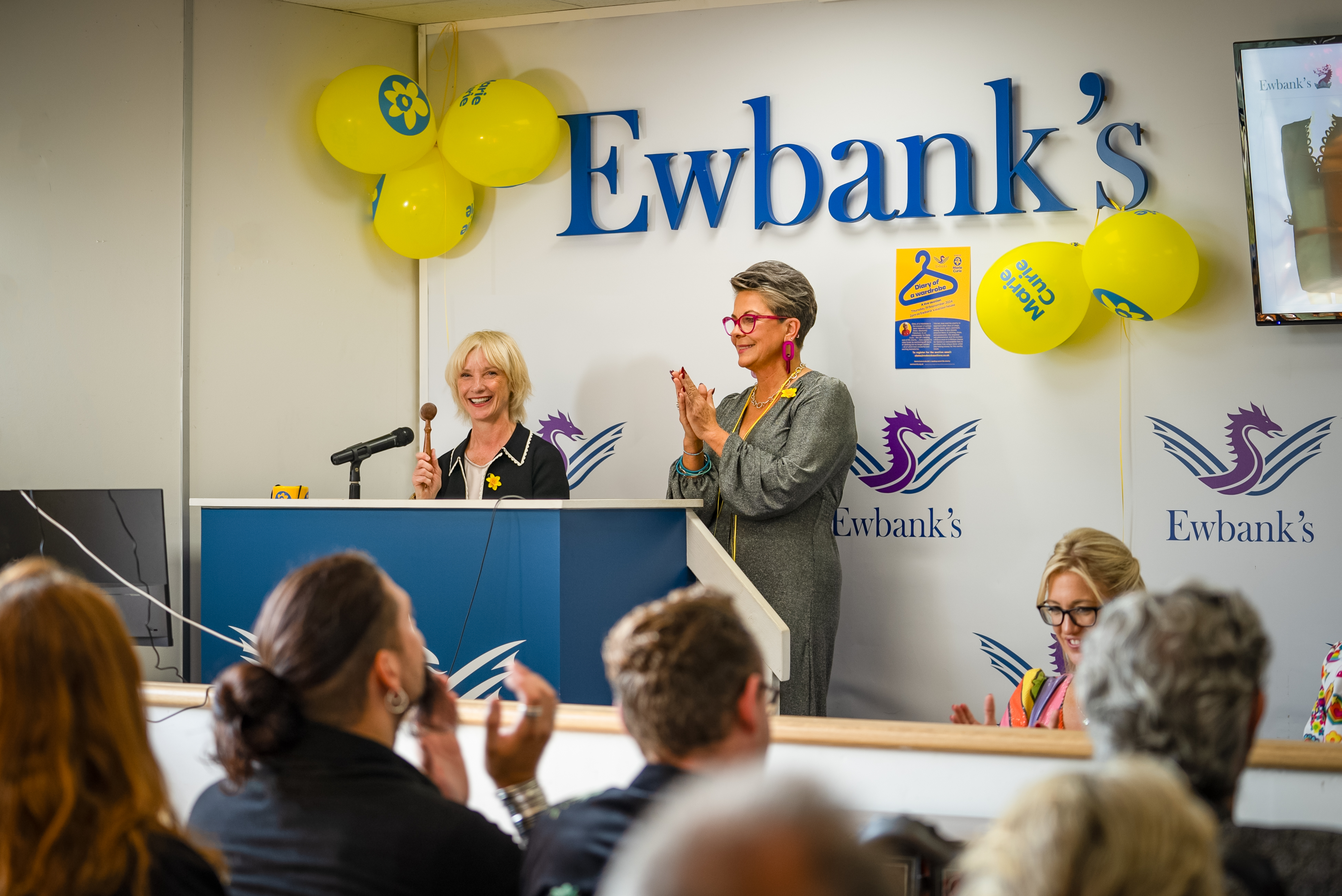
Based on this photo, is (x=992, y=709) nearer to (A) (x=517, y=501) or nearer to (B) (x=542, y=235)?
(A) (x=517, y=501)

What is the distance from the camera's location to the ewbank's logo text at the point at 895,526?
4340 millimetres

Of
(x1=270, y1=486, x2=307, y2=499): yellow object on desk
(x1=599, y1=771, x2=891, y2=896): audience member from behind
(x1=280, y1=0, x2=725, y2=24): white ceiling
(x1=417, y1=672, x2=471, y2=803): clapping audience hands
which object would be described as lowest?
(x1=417, y1=672, x2=471, y2=803): clapping audience hands

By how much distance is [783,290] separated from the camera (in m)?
4.02

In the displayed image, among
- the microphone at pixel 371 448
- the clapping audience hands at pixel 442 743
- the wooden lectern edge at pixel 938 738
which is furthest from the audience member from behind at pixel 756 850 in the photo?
the microphone at pixel 371 448

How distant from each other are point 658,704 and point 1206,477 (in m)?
3.26

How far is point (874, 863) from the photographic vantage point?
0.65 meters

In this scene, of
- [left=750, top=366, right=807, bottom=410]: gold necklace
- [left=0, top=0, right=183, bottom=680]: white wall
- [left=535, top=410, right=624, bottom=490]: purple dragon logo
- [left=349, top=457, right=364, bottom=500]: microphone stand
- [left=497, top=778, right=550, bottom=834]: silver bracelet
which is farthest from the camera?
[left=535, top=410, right=624, bottom=490]: purple dragon logo

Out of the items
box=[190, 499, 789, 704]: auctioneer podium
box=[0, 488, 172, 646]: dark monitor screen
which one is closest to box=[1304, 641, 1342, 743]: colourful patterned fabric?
box=[190, 499, 789, 704]: auctioneer podium

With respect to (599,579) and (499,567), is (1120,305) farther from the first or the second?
(499,567)

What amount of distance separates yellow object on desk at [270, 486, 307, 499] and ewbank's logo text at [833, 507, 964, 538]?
1863 mm

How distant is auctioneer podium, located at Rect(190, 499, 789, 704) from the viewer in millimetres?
3164

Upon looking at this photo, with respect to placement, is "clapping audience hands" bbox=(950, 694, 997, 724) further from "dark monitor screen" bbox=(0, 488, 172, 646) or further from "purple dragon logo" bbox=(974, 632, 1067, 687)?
"dark monitor screen" bbox=(0, 488, 172, 646)

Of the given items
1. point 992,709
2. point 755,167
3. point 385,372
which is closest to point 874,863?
point 992,709

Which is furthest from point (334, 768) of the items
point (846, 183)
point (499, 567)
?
point (846, 183)
